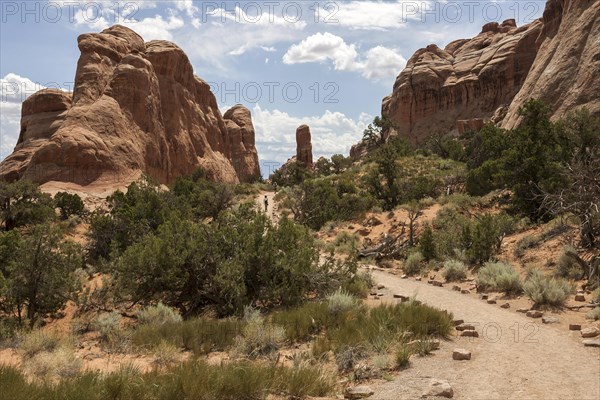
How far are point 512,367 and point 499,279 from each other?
558 centimetres

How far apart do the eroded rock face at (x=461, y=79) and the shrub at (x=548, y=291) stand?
60.9 metres

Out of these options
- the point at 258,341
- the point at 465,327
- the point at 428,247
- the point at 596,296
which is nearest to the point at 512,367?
the point at 465,327

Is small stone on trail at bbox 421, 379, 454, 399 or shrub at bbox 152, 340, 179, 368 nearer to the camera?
small stone on trail at bbox 421, 379, 454, 399

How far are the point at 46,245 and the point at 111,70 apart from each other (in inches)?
1469

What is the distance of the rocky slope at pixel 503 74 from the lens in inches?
1404

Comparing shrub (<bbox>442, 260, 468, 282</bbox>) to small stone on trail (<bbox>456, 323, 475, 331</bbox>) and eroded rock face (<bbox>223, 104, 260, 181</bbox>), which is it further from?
eroded rock face (<bbox>223, 104, 260, 181</bbox>)

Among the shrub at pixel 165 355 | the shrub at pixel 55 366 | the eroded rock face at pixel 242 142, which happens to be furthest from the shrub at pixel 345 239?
the eroded rock face at pixel 242 142

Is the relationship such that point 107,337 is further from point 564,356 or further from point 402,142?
point 402,142

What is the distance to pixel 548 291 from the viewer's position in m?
10.2

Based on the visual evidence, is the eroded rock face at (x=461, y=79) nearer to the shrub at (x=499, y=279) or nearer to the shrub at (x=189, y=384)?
the shrub at (x=499, y=279)

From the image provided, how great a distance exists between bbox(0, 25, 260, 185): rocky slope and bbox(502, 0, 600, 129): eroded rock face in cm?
3291

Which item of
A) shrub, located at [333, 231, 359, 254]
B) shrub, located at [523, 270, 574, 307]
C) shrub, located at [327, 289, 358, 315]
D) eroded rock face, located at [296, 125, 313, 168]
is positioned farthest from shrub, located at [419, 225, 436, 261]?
eroded rock face, located at [296, 125, 313, 168]

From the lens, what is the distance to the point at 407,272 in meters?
16.2

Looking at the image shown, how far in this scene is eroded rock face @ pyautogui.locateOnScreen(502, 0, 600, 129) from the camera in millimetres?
33562
